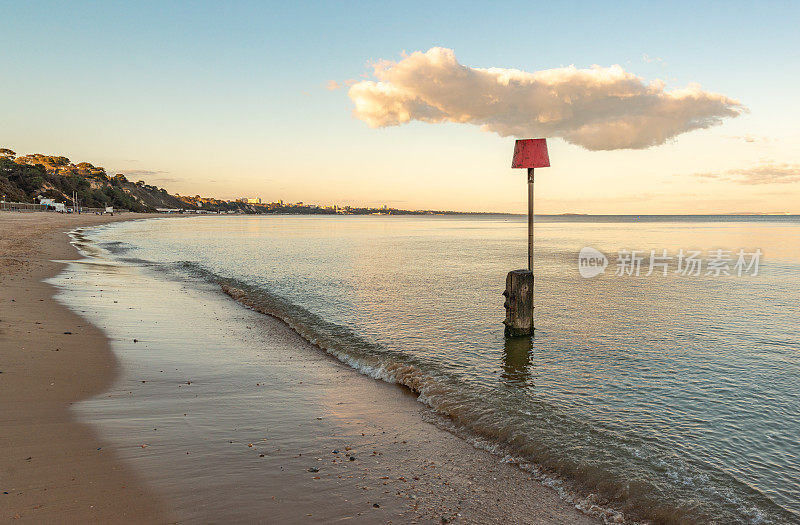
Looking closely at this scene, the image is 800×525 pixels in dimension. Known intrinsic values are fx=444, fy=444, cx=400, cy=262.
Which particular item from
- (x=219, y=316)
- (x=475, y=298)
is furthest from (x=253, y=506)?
(x=475, y=298)

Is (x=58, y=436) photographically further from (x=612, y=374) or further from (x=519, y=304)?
(x=519, y=304)

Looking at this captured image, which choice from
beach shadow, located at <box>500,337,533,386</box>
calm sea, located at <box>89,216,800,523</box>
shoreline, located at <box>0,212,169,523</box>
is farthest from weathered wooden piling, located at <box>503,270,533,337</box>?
shoreline, located at <box>0,212,169,523</box>

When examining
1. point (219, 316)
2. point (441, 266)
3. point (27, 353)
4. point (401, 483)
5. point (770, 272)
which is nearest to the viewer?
point (401, 483)

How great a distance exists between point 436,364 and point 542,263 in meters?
26.2

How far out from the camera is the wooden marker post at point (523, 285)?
13.1 metres

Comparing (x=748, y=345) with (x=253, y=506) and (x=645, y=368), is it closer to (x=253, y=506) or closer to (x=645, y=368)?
(x=645, y=368)

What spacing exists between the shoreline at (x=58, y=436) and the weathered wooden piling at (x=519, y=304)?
9.95 m

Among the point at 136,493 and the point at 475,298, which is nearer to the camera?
the point at 136,493

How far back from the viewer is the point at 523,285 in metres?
13.5

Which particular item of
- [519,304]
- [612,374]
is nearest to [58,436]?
[612,374]

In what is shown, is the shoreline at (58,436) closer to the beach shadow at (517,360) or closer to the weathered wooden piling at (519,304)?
the beach shadow at (517,360)

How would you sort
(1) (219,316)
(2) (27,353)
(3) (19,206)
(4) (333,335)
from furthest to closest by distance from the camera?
(3) (19,206) → (1) (219,316) → (4) (333,335) → (2) (27,353)

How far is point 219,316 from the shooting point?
49.2ft

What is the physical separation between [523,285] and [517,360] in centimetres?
331
